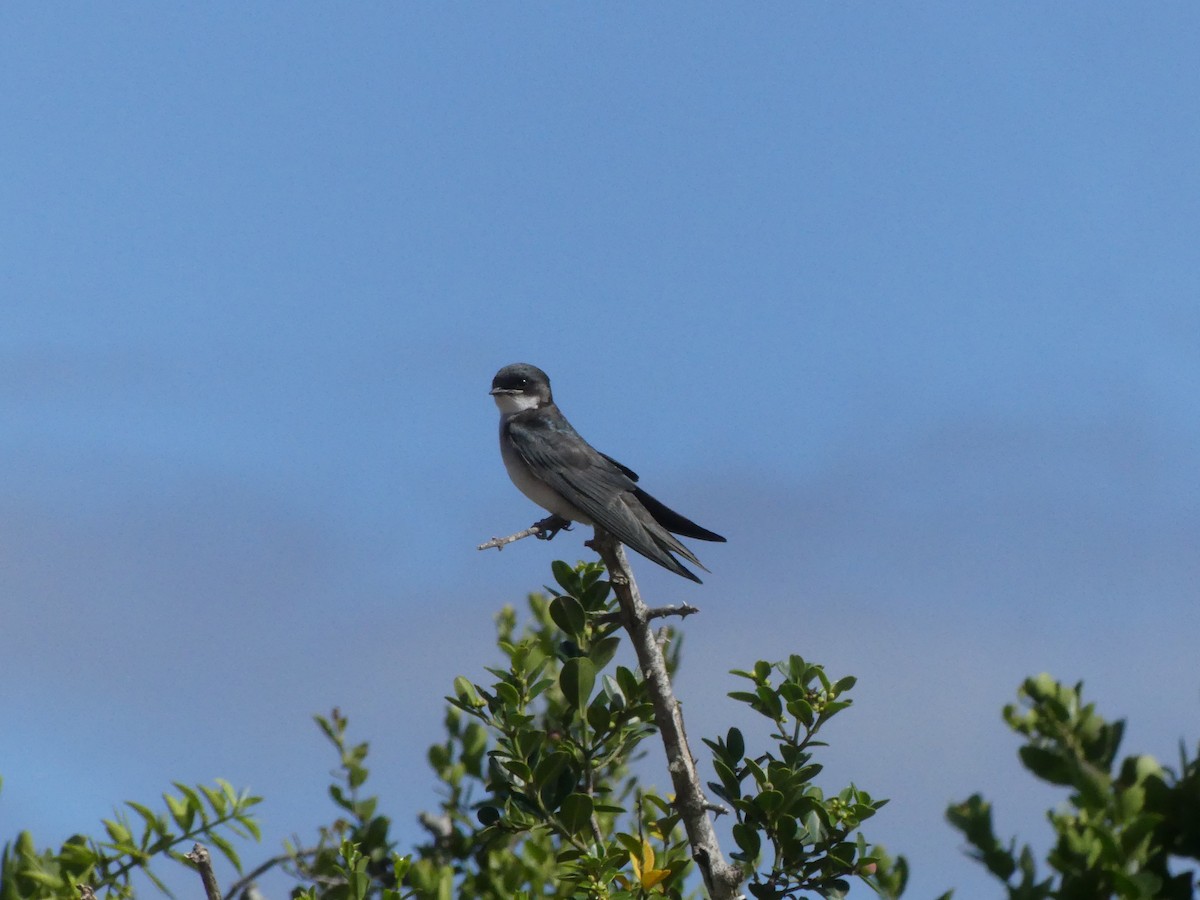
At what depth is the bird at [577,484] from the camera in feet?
32.9

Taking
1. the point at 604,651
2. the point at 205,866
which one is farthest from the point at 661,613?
the point at 205,866

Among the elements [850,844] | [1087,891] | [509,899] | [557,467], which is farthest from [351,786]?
[1087,891]

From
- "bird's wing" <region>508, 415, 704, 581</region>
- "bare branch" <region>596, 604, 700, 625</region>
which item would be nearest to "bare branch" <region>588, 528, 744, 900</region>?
"bare branch" <region>596, 604, 700, 625</region>

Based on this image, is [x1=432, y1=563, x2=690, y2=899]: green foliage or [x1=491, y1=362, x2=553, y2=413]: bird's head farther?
[x1=491, y1=362, x2=553, y2=413]: bird's head

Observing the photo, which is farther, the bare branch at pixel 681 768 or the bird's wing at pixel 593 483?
the bird's wing at pixel 593 483

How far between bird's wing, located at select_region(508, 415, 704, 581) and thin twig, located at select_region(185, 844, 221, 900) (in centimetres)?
396

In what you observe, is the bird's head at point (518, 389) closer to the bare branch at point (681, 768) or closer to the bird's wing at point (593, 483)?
the bird's wing at point (593, 483)

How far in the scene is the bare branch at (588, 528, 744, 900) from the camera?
6.14m

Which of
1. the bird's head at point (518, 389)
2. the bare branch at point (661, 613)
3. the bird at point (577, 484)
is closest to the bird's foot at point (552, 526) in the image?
the bird at point (577, 484)

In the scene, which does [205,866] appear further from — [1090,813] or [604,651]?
[1090,813]

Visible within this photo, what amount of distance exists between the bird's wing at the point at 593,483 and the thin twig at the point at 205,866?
13.0 ft

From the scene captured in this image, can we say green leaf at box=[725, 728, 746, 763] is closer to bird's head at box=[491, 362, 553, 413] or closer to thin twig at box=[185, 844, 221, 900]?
thin twig at box=[185, 844, 221, 900]

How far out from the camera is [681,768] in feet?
20.9

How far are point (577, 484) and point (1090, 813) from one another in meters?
7.56
